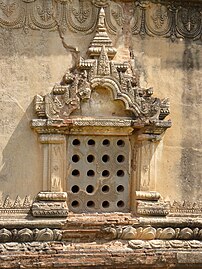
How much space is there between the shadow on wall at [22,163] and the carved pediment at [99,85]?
277mm

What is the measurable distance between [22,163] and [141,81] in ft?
6.12

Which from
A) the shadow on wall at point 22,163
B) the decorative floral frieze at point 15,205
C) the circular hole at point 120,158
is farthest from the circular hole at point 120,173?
the decorative floral frieze at point 15,205

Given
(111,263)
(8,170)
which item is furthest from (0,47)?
(111,263)

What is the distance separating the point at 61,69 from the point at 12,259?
2.42m

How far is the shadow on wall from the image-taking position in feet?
30.1

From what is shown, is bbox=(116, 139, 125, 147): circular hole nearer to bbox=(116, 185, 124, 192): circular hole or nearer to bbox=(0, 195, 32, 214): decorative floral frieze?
bbox=(116, 185, 124, 192): circular hole

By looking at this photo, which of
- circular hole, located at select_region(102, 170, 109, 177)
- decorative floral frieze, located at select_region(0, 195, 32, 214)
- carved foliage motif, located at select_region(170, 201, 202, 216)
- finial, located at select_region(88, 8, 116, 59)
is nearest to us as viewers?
decorative floral frieze, located at select_region(0, 195, 32, 214)

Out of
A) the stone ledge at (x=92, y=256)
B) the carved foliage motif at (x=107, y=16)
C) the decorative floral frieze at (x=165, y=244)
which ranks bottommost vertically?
the stone ledge at (x=92, y=256)

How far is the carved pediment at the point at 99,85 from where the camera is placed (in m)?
9.28

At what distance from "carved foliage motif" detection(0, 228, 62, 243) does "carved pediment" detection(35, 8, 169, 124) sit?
55.2 inches

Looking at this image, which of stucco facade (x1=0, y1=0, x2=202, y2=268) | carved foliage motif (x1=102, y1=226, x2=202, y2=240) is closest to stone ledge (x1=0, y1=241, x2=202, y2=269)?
stucco facade (x1=0, y1=0, x2=202, y2=268)

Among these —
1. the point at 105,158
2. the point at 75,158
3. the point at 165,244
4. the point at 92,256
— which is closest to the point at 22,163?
the point at 75,158

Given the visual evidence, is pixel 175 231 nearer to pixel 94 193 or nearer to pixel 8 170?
pixel 94 193

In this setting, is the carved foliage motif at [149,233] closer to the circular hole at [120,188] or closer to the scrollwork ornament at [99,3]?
the circular hole at [120,188]
